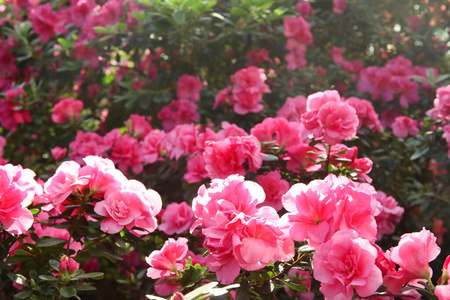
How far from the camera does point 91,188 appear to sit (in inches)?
44.4

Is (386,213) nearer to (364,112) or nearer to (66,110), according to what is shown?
(364,112)

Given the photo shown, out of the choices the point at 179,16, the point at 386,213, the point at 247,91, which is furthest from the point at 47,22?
the point at 386,213

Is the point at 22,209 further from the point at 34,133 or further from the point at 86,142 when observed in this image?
the point at 34,133

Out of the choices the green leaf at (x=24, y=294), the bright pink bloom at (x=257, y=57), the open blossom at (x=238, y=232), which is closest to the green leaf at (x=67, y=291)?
the green leaf at (x=24, y=294)

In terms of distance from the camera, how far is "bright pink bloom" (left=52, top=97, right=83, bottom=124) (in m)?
2.33

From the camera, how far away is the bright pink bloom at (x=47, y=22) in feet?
8.50

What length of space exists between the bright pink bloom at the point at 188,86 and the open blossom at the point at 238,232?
4.79ft

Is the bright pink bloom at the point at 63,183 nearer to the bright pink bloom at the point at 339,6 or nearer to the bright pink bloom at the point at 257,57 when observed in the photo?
the bright pink bloom at the point at 257,57

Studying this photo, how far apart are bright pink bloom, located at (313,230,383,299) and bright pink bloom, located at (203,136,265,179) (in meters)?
0.51

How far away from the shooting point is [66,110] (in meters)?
2.35

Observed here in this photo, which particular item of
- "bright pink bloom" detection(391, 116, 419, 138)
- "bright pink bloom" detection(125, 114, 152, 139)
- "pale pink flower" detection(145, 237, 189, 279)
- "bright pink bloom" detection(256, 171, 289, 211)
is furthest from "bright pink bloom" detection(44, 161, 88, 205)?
"bright pink bloom" detection(391, 116, 419, 138)

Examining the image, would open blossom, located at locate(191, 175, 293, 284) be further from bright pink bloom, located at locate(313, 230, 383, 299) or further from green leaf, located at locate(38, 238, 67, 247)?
green leaf, located at locate(38, 238, 67, 247)

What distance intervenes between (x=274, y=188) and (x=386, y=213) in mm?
695

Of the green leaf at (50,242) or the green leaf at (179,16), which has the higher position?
the green leaf at (179,16)
